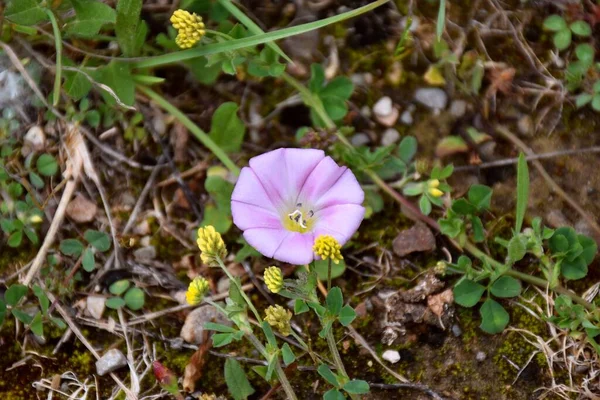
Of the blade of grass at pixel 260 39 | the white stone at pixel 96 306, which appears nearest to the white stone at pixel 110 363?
the white stone at pixel 96 306

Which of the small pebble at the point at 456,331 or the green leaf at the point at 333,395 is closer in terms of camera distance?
the green leaf at the point at 333,395

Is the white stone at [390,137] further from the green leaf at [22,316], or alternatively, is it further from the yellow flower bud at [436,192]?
the green leaf at [22,316]

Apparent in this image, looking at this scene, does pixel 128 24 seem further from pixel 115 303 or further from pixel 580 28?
pixel 580 28

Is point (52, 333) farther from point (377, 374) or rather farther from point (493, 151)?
point (493, 151)

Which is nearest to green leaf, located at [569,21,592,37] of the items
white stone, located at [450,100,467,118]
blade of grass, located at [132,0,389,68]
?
white stone, located at [450,100,467,118]

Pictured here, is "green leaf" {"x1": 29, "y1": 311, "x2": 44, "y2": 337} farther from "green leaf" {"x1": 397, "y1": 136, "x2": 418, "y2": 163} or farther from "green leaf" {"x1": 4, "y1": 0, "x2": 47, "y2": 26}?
"green leaf" {"x1": 397, "y1": 136, "x2": 418, "y2": 163}

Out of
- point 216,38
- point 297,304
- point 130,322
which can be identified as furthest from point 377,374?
point 216,38

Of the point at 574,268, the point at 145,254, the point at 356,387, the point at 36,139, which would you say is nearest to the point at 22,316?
the point at 145,254
